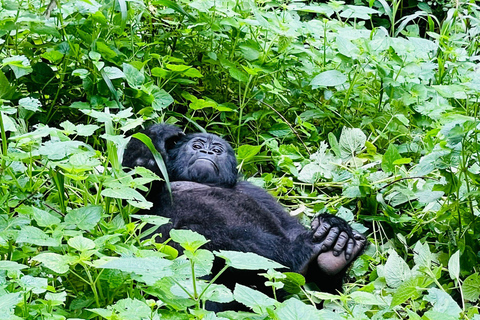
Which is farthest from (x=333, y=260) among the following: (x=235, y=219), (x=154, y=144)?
(x=154, y=144)

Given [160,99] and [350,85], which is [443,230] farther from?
[160,99]

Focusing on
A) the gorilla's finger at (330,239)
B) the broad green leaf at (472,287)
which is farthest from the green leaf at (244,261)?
the broad green leaf at (472,287)

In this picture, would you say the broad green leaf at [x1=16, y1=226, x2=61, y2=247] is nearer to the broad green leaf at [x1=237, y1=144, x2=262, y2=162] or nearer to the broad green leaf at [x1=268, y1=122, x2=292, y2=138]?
the broad green leaf at [x1=237, y1=144, x2=262, y2=162]


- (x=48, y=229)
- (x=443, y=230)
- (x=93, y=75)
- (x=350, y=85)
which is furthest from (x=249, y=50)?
(x=48, y=229)

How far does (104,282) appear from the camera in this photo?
227 centimetres

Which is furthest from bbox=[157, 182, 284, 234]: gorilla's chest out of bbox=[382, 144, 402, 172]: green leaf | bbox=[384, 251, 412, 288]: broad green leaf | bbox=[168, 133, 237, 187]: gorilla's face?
bbox=[382, 144, 402, 172]: green leaf

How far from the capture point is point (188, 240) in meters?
2.08

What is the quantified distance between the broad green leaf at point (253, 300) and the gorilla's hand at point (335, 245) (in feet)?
3.51

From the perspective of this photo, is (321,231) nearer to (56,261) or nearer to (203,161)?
(203,161)

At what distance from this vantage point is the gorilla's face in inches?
141

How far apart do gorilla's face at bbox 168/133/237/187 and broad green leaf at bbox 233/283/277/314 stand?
4.94 feet

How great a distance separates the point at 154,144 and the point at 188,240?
1.46 meters

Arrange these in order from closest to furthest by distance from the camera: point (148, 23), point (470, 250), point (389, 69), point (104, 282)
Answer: point (104, 282)
point (470, 250)
point (389, 69)
point (148, 23)

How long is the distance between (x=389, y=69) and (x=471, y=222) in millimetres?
1252
